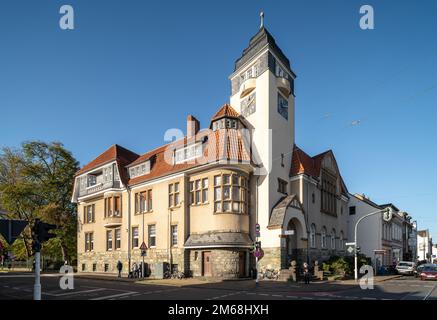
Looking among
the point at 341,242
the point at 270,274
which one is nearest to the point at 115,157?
the point at 270,274

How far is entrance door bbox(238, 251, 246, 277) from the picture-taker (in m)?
29.1

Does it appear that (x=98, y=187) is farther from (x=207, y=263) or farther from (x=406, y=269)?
(x=406, y=269)

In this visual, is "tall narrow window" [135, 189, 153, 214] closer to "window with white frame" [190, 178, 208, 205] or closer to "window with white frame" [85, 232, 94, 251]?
"window with white frame" [190, 178, 208, 205]

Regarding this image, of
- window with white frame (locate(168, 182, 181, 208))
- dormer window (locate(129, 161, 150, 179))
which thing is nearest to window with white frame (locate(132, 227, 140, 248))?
dormer window (locate(129, 161, 150, 179))

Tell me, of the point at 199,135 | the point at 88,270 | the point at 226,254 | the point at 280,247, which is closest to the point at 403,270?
the point at 280,247

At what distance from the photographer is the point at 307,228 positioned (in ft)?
111

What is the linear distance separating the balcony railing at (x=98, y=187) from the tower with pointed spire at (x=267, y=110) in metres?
14.3

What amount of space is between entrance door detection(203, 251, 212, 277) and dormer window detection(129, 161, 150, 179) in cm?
1105

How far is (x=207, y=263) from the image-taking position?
29.8 m

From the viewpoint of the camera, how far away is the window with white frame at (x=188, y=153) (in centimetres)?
3180

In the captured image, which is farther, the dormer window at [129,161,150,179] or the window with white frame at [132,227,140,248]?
the dormer window at [129,161,150,179]

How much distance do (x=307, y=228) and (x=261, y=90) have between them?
1275 centimetres

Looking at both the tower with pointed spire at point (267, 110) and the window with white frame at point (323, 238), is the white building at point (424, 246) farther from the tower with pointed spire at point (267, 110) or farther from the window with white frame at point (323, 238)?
the tower with pointed spire at point (267, 110)

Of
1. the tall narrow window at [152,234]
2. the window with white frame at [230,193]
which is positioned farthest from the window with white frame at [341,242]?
A: the tall narrow window at [152,234]
